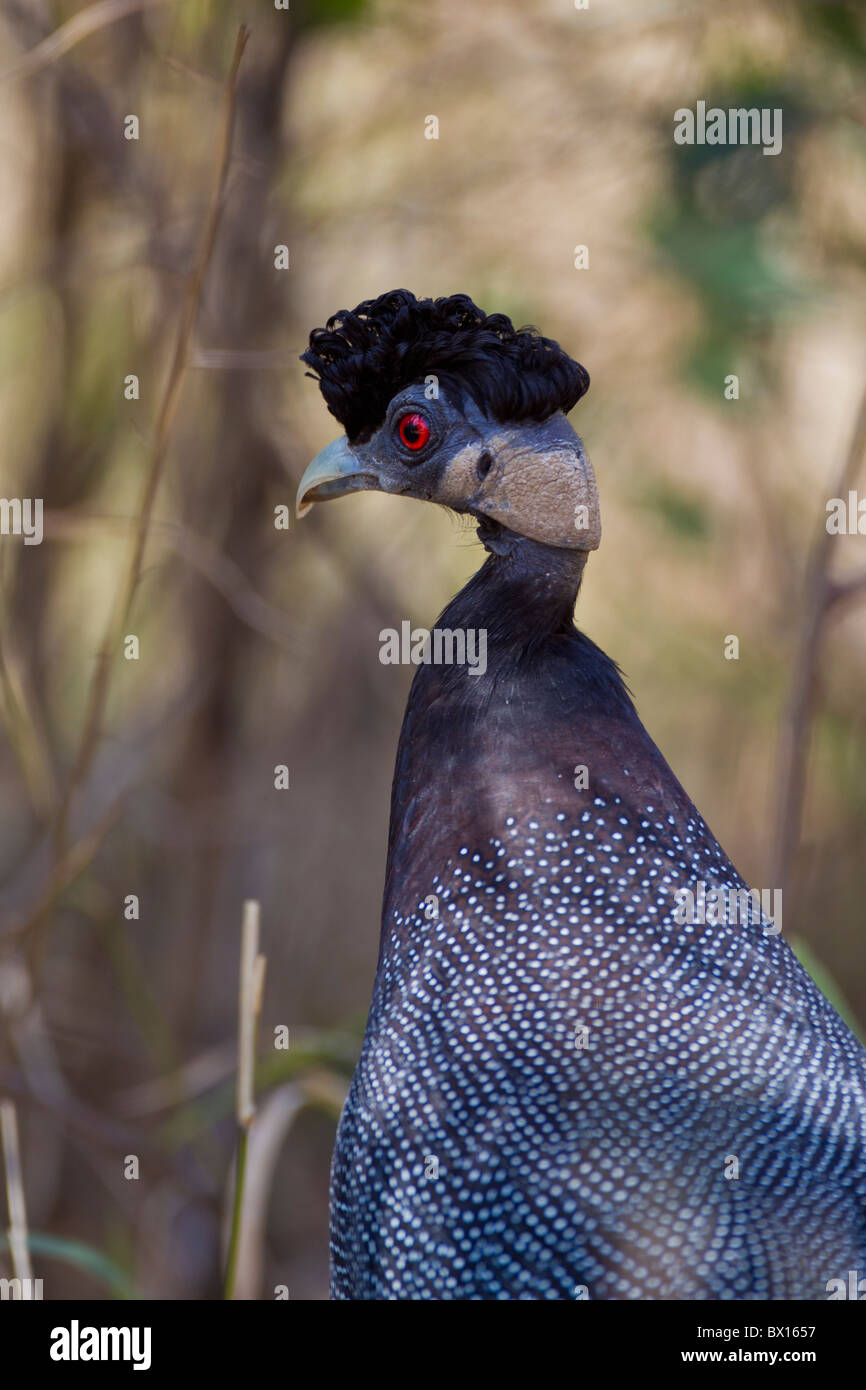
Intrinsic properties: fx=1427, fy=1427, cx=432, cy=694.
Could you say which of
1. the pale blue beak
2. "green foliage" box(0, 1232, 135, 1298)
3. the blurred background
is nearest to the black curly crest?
the pale blue beak

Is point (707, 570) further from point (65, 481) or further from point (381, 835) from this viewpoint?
point (65, 481)

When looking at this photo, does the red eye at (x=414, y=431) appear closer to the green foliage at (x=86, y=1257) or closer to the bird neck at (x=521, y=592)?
the bird neck at (x=521, y=592)

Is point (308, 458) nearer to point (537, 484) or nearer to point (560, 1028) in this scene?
point (537, 484)

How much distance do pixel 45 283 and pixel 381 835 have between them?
2.51 m

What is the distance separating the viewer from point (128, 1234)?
514 centimetres

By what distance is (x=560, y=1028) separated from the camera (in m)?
2.11

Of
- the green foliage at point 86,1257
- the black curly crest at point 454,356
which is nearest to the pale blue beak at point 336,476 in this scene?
the black curly crest at point 454,356

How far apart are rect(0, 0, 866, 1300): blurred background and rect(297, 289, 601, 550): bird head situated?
138cm

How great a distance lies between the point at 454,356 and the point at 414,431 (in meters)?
0.14

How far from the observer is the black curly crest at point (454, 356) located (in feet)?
7.29

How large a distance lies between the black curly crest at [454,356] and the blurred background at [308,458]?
141 cm

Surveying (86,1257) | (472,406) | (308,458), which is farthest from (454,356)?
(308,458)

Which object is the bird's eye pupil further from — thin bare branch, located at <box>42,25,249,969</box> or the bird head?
thin bare branch, located at <box>42,25,249,969</box>

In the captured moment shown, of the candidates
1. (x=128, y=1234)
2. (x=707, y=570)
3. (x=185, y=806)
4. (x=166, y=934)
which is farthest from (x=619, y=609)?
(x=128, y=1234)
